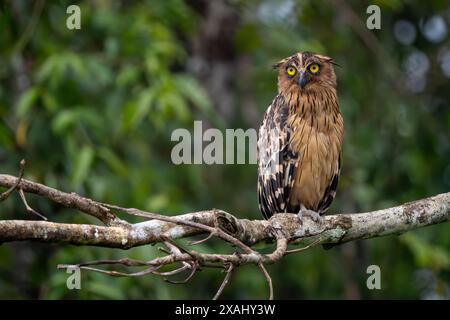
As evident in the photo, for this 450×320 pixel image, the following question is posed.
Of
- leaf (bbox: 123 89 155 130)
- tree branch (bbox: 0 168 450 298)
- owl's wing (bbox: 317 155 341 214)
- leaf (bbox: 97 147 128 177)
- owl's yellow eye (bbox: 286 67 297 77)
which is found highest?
owl's yellow eye (bbox: 286 67 297 77)

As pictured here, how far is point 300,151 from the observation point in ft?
16.5

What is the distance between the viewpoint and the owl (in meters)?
5.02

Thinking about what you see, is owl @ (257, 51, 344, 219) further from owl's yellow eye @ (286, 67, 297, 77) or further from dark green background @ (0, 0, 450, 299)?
dark green background @ (0, 0, 450, 299)

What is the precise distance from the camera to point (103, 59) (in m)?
6.65

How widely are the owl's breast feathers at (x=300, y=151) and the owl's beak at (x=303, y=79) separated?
12 centimetres

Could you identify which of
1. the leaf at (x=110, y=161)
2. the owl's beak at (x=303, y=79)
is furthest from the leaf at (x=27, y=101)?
the owl's beak at (x=303, y=79)

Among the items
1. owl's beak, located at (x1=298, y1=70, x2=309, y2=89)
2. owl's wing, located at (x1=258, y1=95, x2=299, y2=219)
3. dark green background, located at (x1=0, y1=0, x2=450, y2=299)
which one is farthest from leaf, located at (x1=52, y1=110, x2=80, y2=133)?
owl's beak, located at (x1=298, y1=70, x2=309, y2=89)

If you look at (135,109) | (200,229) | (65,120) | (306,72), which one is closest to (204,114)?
(135,109)

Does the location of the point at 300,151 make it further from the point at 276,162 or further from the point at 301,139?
the point at 276,162

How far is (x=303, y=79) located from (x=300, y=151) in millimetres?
487

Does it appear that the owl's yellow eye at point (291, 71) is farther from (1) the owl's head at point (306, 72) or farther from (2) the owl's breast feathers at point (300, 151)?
(2) the owl's breast feathers at point (300, 151)

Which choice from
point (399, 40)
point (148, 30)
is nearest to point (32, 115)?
point (148, 30)
